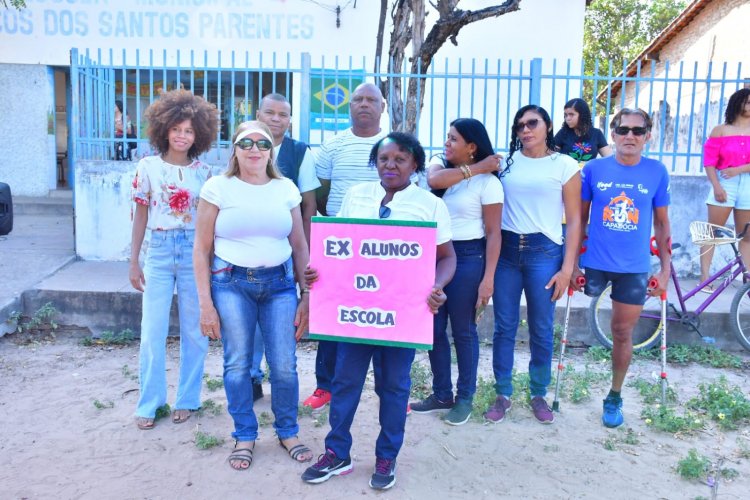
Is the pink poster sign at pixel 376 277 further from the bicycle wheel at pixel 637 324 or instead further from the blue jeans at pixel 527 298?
the bicycle wheel at pixel 637 324

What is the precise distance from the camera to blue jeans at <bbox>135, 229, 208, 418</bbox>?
3830 mm

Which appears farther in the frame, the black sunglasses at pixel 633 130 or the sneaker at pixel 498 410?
the sneaker at pixel 498 410

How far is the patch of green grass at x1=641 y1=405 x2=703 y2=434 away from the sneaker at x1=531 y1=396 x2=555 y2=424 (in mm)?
588

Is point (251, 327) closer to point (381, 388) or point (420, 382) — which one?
point (381, 388)

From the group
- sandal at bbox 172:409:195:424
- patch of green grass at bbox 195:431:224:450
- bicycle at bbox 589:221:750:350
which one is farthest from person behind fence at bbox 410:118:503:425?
bicycle at bbox 589:221:750:350

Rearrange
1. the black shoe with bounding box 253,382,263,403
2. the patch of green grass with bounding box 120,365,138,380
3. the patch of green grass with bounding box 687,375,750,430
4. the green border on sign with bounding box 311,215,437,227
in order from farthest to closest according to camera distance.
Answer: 1. the patch of green grass with bounding box 120,365,138,380
2. the black shoe with bounding box 253,382,263,403
3. the patch of green grass with bounding box 687,375,750,430
4. the green border on sign with bounding box 311,215,437,227

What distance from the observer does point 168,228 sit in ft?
12.5

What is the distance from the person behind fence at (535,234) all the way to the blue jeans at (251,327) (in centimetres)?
132

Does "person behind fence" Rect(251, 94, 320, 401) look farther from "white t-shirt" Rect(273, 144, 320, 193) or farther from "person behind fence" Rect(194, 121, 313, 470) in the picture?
"person behind fence" Rect(194, 121, 313, 470)

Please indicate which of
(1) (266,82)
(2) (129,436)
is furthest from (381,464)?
(1) (266,82)

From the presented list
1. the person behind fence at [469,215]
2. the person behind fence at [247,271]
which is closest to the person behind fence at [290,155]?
the person behind fence at [247,271]

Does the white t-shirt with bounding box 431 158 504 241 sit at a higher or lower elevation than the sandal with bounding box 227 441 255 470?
higher

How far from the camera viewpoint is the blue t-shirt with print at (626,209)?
3.83m

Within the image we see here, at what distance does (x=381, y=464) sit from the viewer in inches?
128
